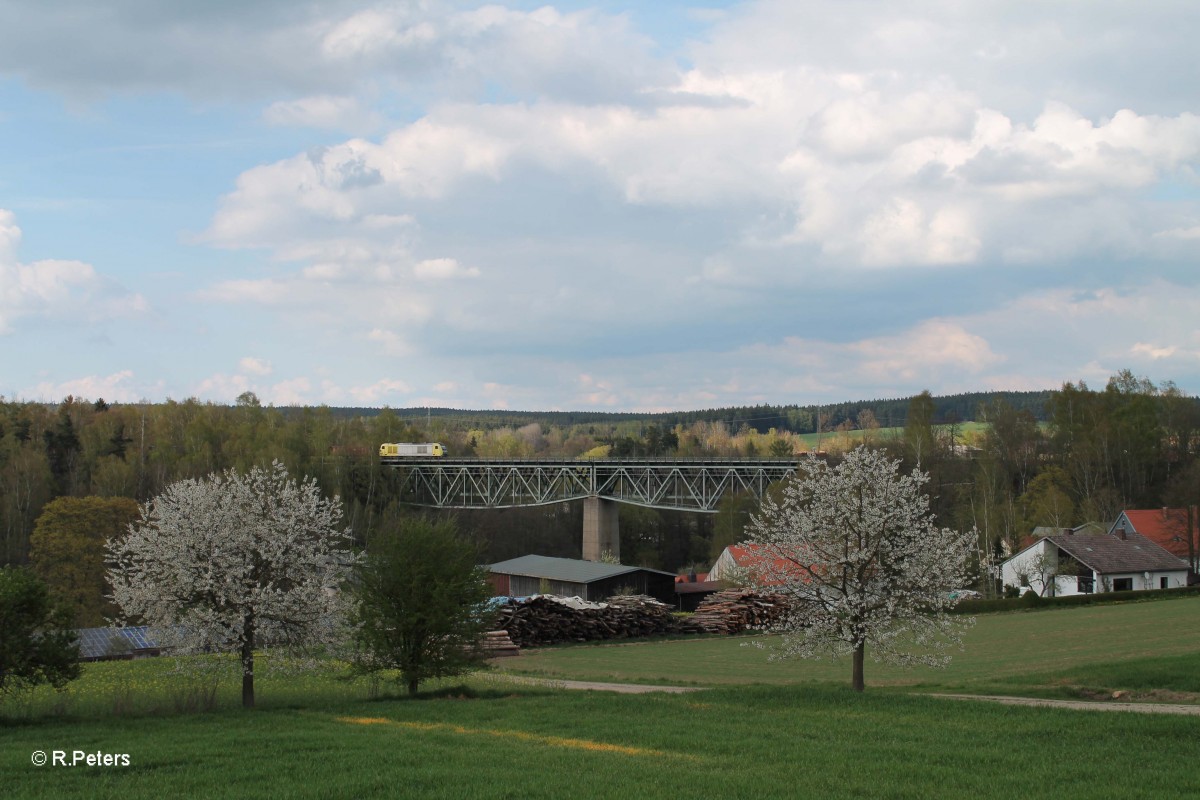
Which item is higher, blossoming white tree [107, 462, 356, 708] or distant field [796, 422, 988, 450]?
distant field [796, 422, 988, 450]

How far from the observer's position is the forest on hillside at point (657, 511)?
88.9 metres

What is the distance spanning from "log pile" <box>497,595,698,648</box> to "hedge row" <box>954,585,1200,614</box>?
19223 millimetres

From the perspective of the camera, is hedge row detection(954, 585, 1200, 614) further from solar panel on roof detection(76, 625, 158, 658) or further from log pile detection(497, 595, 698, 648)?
solar panel on roof detection(76, 625, 158, 658)

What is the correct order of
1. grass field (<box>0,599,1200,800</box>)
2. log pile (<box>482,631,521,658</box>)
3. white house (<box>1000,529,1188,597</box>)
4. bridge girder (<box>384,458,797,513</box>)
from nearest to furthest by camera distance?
1. grass field (<box>0,599,1200,800</box>)
2. log pile (<box>482,631,521,658</box>)
3. white house (<box>1000,529,1188,597</box>)
4. bridge girder (<box>384,458,797,513</box>)

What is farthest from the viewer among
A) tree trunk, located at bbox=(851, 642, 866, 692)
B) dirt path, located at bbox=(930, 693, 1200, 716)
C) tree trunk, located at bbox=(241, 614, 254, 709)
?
tree trunk, located at bbox=(851, 642, 866, 692)

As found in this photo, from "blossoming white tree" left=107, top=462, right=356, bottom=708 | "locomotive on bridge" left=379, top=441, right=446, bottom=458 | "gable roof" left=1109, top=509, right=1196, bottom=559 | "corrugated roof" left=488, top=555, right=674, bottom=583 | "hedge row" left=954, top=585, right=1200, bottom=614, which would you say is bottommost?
"hedge row" left=954, top=585, right=1200, bottom=614

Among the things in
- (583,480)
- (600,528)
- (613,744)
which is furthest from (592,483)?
(613,744)

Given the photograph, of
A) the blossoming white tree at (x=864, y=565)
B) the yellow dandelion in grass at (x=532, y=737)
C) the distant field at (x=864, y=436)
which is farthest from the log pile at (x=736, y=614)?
the yellow dandelion in grass at (x=532, y=737)

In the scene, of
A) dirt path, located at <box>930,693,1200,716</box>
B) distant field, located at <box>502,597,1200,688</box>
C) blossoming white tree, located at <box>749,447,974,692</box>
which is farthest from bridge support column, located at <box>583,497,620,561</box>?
dirt path, located at <box>930,693,1200,716</box>

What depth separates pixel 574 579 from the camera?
70.0 meters

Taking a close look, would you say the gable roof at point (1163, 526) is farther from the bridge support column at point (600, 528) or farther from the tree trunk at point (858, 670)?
the tree trunk at point (858, 670)

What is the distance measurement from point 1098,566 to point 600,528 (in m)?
50.3

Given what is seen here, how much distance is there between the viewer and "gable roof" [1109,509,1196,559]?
2987 inches

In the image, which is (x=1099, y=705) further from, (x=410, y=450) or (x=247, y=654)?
(x=410, y=450)
